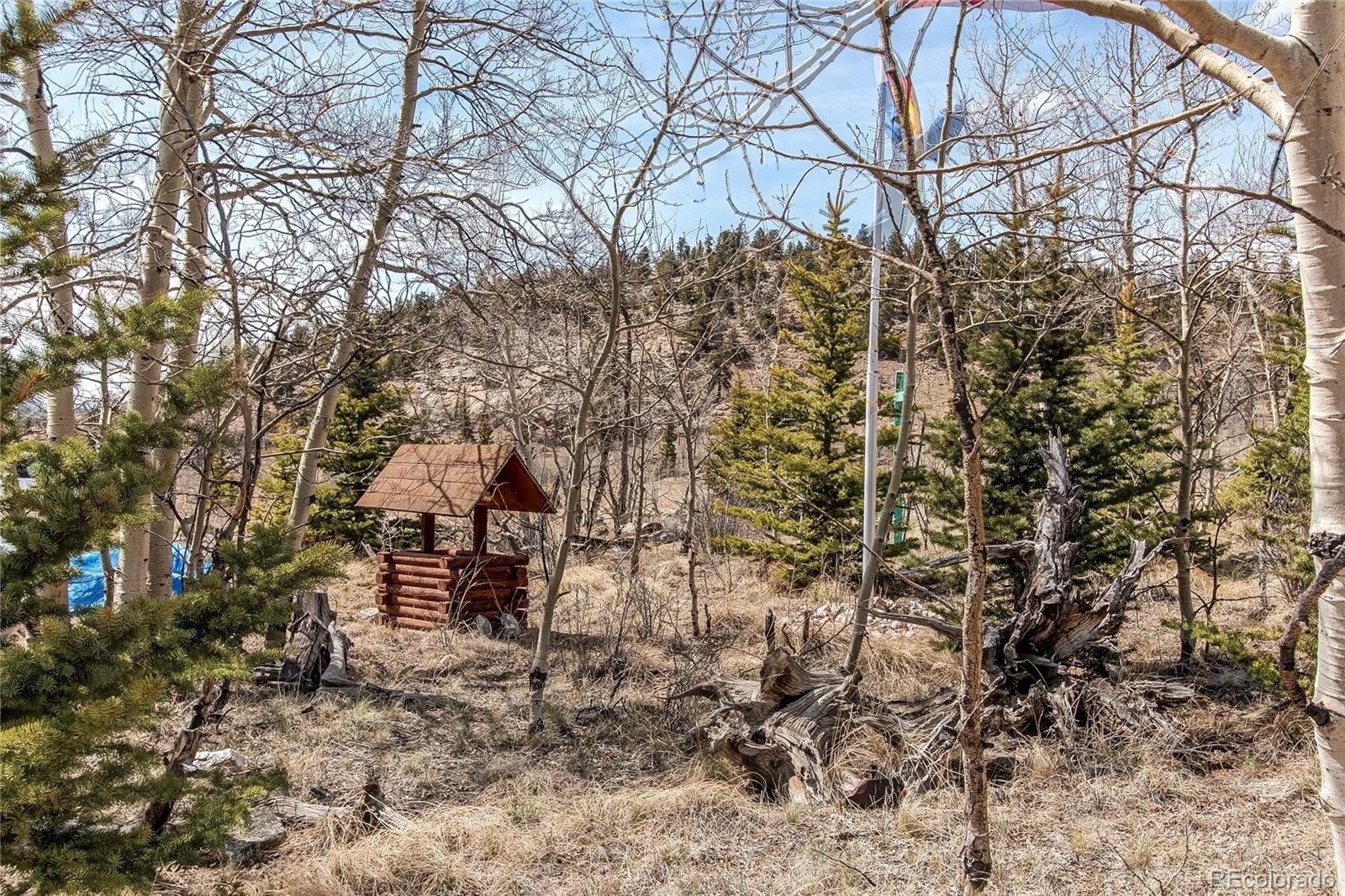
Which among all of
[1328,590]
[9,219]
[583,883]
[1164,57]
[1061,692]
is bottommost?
[583,883]

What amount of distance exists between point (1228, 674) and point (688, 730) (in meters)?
4.22

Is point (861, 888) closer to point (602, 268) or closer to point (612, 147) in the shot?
point (612, 147)

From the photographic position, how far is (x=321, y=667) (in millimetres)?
7266

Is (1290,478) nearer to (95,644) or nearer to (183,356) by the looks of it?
(183,356)

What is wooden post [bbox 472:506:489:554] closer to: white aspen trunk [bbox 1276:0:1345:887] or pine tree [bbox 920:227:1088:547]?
pine tree [bbox 920:227:1088:547]

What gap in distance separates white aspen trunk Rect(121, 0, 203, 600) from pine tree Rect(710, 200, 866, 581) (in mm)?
7361

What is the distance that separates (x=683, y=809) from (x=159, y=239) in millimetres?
4462

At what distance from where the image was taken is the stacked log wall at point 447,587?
9273 millimetres

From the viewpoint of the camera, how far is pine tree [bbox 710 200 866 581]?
11891 millimetres

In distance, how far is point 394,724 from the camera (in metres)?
6.28

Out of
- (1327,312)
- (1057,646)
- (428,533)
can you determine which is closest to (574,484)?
(1057,646)

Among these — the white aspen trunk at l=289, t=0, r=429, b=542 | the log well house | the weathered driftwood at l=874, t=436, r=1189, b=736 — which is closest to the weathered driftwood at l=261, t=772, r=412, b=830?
the white aspen trunk at l=289, t=0, r=429, b=542

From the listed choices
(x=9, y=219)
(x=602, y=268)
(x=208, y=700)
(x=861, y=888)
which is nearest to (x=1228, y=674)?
(x=861, y=888)

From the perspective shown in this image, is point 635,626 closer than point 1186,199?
No
